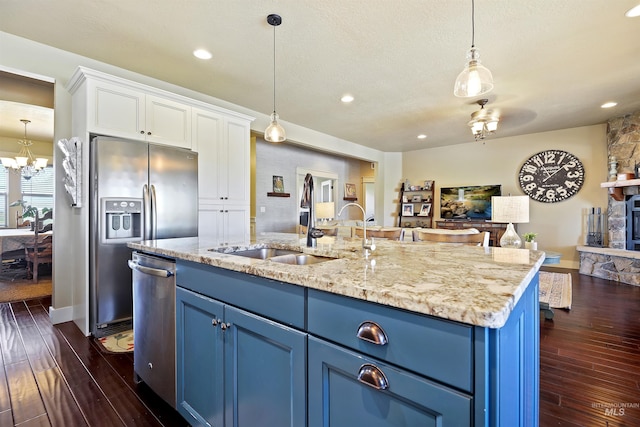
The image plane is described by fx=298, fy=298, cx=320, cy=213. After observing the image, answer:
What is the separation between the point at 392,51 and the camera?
291 cm

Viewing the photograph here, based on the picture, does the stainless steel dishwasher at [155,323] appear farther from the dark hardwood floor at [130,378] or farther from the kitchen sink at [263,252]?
the kitchen sink at [263,252]

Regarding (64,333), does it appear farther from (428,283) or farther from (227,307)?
(428,283)

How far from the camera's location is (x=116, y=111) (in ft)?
A: 9.15

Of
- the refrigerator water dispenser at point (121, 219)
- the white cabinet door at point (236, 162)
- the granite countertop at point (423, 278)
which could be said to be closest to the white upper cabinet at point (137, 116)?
the white cabinet door at point (236, 162)

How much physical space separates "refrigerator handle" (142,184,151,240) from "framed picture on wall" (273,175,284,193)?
3.36m

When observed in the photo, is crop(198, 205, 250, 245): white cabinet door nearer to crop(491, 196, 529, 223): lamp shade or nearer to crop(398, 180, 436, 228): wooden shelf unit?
crop(491, 196, 529, 223): lamp shade

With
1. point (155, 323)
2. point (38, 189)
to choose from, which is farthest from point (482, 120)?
point (38, 189)

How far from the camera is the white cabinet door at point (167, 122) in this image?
3025 mm

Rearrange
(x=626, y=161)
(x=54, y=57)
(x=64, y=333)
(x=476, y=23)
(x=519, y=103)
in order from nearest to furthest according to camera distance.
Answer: (x=476, y=23), (x=64, y=333), (x=54, y=57), (x=519, y=103), (x=626, y=161)

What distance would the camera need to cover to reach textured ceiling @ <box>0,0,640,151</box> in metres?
2.29

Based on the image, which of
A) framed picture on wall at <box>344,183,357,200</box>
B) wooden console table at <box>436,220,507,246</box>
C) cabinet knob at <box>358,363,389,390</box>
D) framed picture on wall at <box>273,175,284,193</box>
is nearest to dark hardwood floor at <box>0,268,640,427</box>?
cabinet knob at <box>358,363,389,390</box>

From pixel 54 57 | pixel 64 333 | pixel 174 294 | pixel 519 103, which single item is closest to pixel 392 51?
pixel 519 103

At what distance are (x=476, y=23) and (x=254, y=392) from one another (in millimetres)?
3030

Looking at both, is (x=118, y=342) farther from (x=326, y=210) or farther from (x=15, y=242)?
(x=15, y=242)
